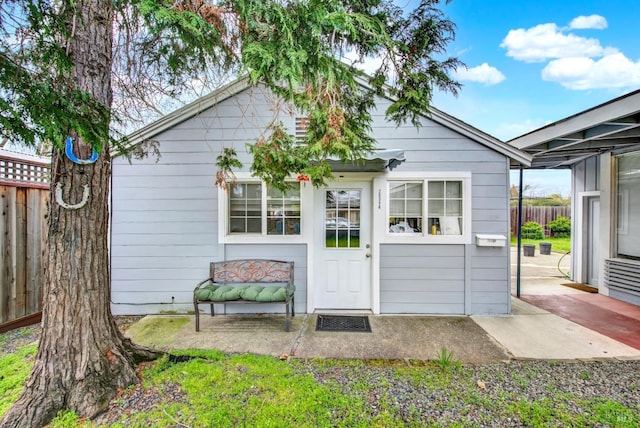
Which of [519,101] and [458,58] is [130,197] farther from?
[519,101]

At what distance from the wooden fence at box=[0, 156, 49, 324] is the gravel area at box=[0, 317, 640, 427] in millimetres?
850

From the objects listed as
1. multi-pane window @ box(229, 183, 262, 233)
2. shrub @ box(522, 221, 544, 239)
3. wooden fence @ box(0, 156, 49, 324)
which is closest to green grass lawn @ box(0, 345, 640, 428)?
wooden fence @ box(0, 156, 49, 324)

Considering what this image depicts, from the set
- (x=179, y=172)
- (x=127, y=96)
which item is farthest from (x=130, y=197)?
(x=127, y=96)

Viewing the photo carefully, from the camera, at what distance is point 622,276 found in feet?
16.2

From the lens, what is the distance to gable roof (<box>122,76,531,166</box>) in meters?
4.14

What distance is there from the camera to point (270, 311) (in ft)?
14.1

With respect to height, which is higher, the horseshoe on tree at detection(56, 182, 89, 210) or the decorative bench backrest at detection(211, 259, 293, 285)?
the horseshoe on tree at detection(56, 182, 89, 210)

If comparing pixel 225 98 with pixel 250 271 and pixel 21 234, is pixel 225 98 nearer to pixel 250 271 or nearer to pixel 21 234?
pixel 250 271

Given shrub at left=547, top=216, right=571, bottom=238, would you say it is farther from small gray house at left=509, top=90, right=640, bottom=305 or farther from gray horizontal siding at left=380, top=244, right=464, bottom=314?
gray horizontal siding at left=380, top=244, right=464, bottom=314

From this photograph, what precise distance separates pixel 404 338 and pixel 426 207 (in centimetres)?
199

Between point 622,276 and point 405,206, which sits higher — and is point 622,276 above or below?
below

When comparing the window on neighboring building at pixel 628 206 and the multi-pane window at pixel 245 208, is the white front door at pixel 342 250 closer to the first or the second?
the multi-pane window at pixel 245 208

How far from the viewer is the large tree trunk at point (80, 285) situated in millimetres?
2066

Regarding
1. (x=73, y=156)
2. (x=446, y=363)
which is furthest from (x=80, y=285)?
(x=446, y=363)
